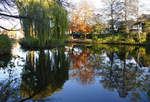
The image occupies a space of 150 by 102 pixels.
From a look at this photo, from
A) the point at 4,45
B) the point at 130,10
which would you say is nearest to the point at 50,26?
the point at 4,45

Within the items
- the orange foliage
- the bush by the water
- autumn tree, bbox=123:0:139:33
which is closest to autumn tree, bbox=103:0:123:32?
autumn tree, bbox=123:0:139:33

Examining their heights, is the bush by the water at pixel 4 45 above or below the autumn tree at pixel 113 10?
below

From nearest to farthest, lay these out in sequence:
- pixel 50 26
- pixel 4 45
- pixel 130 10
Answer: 1. pixel 4 45
2. pixel 50 26
3. pixel 130 10

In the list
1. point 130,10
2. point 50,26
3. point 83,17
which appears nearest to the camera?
point 50,26

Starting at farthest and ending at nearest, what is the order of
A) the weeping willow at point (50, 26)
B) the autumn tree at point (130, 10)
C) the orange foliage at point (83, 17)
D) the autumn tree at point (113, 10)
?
the orange foliage at point (83, 17) → the autumn tree at point (113, 10) → the autumn tree at point (130, 10) → the weeping willow at point (50, 26)

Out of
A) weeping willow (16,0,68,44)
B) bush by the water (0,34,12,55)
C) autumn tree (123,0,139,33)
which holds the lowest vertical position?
bush by the water (0,34,12,55)

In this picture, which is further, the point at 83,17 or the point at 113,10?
the point at 83,17

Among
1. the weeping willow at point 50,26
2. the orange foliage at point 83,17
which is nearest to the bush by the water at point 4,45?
the weeping willow at point 50,26

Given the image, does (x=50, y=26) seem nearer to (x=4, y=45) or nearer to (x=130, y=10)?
(x=4, y=45)

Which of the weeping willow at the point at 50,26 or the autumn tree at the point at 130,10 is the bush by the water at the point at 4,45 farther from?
the autumn tree at the point at 130,10

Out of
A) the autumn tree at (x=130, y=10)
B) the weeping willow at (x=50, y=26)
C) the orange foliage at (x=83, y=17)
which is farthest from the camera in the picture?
the orange foliage at (x=83, y=17)

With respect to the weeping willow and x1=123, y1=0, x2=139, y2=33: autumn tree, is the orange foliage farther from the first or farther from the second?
the weeping willow

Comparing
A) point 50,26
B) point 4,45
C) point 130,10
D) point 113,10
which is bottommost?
point 4,45

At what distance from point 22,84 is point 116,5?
78.0ft
